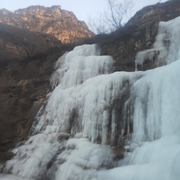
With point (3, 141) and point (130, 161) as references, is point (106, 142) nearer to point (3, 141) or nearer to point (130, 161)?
point (130, 161)

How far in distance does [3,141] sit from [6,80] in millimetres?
4821

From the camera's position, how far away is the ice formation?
3329 millimetres

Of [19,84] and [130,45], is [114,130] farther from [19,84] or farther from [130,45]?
[19,84]

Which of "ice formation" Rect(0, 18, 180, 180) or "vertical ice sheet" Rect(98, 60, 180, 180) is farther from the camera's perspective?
"ice formation" Rect(0, 18, 180, 180)

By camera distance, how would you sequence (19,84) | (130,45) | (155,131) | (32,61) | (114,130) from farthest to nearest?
(32,61) → (19,84) → (130,45) → (114,130) → (155,131)

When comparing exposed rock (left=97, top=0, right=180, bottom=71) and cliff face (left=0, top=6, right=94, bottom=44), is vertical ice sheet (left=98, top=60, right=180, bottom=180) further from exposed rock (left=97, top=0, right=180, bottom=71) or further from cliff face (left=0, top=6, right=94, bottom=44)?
cliff face (left=0, top=6, right=94, bottom=44)

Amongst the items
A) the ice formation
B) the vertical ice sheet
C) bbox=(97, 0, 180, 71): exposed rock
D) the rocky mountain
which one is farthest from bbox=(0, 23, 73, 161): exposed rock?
the vertical ice sheet

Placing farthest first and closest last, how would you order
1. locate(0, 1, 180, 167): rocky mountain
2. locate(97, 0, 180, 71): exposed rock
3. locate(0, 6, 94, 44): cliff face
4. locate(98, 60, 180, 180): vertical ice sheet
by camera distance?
1. locate(0, 6, 94, 44): cliff face
2. locate(0, 1, 180, 167): rocky mountain
3. locate(97, 0, 180, 71): exposed rock
4. locate(98, 60, 180, 180): vertical ice sheet

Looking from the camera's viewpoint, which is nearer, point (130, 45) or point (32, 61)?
point (130, 45)

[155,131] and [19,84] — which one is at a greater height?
[19,84]

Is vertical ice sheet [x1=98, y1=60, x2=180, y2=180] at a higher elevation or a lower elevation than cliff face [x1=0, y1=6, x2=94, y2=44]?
lower

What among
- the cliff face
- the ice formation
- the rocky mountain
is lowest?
the ice formation

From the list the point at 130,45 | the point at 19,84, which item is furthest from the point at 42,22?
the point at 130,45

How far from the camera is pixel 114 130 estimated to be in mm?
5141
